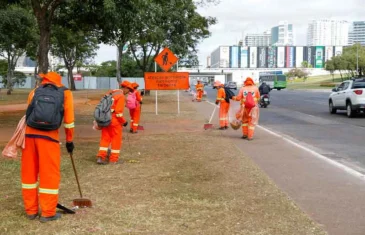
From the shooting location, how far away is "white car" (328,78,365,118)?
1969 centimetres

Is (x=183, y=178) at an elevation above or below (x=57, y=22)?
below

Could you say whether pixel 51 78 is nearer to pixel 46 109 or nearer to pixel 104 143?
pixel 46 109

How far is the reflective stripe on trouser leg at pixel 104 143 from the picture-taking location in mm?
8867

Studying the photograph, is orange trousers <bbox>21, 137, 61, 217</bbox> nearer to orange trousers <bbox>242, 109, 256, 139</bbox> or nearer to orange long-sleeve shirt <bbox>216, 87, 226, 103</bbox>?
orange trousers <bbox>242, 109, 256, 139</bbox>

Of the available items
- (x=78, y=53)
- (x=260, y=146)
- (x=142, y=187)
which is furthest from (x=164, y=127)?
(x=78, y=53)

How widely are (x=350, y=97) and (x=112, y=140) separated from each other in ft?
46.2

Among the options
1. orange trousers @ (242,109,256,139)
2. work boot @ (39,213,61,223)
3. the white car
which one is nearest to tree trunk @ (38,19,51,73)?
orange trousers @ (242,109,256,139)

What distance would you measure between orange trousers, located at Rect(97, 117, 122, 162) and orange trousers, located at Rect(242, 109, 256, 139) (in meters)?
4.45

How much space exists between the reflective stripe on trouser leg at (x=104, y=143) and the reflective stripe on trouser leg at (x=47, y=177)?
3.50 m

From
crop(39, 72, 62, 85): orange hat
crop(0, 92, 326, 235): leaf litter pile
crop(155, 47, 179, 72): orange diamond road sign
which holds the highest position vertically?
crop(155, 47, 179, 72): orange diamond road sign

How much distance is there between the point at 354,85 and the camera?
20.7 metres

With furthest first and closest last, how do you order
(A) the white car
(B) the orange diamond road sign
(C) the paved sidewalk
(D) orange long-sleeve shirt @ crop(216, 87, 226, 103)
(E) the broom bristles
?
(B) the orange diamond road sign < (A) the white car < (D) orange long-sleeve shirt @ crop(216, 87, 226, 103) < (E) the broom bristles < (C) the paved sidewalk

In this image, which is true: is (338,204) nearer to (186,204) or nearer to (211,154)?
(186,204)

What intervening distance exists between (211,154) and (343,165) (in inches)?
104
